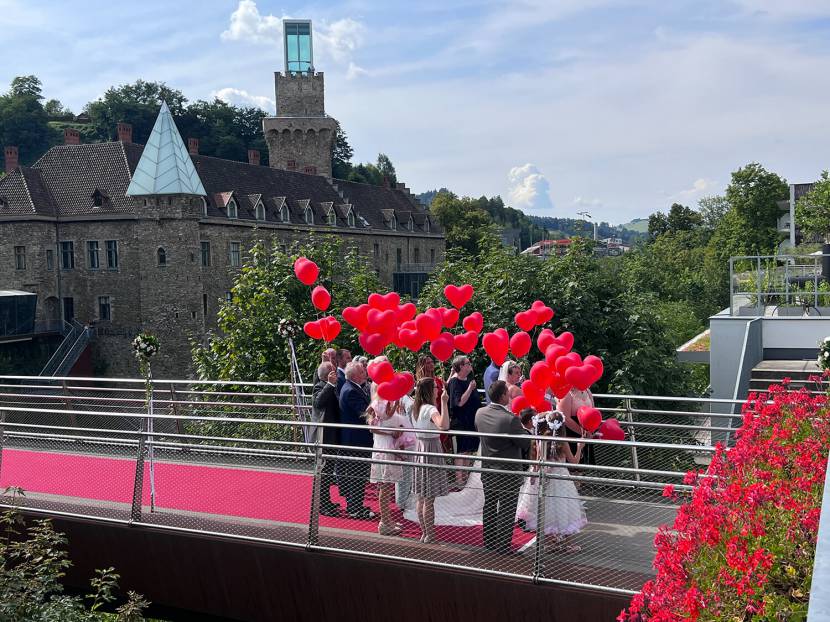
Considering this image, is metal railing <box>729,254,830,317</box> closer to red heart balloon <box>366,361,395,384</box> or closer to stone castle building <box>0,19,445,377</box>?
red heart balloon <box>366,361,395,384</box>

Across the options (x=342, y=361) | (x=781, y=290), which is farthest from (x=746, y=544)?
(x=781, y=290)

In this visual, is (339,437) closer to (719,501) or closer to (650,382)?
(719,501)

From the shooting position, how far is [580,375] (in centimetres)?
923

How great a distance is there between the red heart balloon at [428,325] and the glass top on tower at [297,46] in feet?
232

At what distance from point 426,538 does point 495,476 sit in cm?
97

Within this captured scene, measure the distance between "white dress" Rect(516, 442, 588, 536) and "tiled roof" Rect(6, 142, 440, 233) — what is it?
53837mm

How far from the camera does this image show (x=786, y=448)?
5730 mm

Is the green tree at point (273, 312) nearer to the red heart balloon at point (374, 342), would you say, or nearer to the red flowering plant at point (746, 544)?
the red heart balloon at point (374, 342)

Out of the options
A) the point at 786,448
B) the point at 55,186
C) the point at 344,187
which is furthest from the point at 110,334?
the point at 786,448

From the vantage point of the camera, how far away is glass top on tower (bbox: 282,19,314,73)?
78000 mm

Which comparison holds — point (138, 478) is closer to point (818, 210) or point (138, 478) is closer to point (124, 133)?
point (818, 210)

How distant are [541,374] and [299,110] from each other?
71.7 m

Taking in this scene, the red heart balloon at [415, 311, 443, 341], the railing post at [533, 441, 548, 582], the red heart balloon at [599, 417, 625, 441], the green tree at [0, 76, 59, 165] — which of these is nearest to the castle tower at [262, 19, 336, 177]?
the green tree at [0, 76, 59, 165]

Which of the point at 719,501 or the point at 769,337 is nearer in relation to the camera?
the point at 719,501
